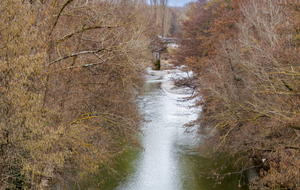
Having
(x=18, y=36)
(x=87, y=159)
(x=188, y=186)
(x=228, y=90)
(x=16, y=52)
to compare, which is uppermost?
(x=18, y=36)

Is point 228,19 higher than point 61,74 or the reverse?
higher

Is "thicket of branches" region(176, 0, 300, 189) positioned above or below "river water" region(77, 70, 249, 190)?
above

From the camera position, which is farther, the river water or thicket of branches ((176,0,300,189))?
the river water

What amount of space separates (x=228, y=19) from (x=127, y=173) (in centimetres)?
1303

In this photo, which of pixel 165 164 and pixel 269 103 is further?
pixel 165 164

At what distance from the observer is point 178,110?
944 inches

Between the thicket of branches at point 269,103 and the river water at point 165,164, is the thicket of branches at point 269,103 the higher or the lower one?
the higher one

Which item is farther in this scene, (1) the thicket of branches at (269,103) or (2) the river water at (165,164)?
(2) the river water at (165,164)

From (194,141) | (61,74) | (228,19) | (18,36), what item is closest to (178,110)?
(194,141)

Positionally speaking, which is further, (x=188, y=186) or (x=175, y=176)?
(x=175, y=176)

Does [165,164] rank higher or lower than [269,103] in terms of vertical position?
lower

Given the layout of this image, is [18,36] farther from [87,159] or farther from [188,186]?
[188,186]

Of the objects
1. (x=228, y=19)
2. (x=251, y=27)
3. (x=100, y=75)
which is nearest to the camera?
(x=100, y=75)

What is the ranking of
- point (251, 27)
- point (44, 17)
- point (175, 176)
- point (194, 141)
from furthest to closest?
point (194, 141), point (251, 27), point (175, 176), point (44, 17)
